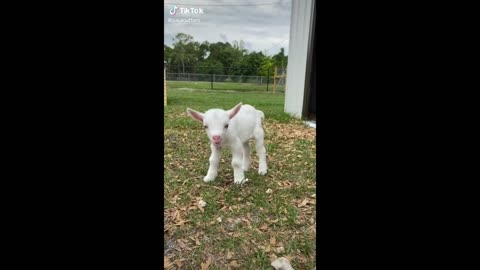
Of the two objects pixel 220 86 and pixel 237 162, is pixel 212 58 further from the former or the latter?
pixel 237 162

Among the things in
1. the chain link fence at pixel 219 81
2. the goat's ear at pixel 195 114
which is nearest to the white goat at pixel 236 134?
the goat's ear at pixel 195 114

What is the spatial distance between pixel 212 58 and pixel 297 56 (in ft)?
1.39

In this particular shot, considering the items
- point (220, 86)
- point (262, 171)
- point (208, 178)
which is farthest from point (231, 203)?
point (220, 86)

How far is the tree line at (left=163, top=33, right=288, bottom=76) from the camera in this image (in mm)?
660

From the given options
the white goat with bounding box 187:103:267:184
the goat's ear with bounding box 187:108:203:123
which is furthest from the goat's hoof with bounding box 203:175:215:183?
the goat's ear with bounding box 187:108:203:123

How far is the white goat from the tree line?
18 cm

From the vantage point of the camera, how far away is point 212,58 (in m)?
0.71

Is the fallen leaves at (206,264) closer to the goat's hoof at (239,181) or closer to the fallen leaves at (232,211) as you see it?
the fallen leaves at (232,211)
